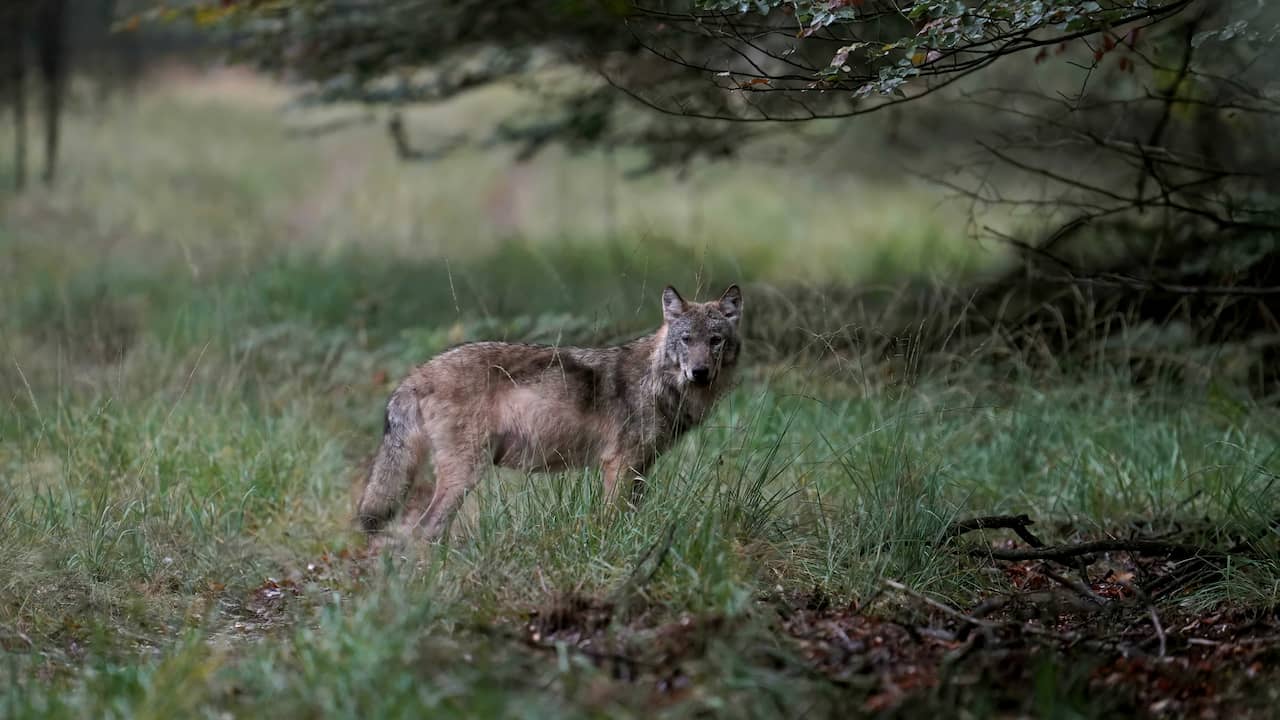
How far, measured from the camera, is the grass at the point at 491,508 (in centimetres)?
455

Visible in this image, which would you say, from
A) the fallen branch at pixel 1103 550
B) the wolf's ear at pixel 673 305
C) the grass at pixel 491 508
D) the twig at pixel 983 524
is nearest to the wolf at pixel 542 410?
the wolf's ear at pixel 673 305

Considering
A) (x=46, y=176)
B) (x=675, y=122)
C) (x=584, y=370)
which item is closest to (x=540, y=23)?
(x=675, y=122)

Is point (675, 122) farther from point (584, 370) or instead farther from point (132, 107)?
point (132, 107)

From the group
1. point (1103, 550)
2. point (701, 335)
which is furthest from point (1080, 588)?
point (701, 335)

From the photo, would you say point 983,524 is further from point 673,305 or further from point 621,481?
point 673,305

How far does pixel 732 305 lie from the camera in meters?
7.18

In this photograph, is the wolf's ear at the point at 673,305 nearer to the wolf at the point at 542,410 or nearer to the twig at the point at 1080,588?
the wolf at the point at 542,410

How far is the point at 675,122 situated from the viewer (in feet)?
40.3

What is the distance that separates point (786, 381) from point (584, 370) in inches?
86.5

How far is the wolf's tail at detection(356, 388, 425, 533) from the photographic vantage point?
7246 millimetres

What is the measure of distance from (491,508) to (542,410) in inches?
41.6

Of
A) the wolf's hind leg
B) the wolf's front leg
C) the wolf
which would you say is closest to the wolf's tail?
the wolf

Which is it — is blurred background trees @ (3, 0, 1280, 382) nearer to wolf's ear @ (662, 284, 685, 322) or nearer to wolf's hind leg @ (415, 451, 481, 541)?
wolf's ear @ (662, 284, 685, 322)

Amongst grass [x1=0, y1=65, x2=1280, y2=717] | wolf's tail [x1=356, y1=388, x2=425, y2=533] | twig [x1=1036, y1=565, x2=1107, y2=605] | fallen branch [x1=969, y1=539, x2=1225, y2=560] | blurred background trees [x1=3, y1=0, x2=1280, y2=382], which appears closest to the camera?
grass [x1=0, y1=65, x2=1280, y2=717]
